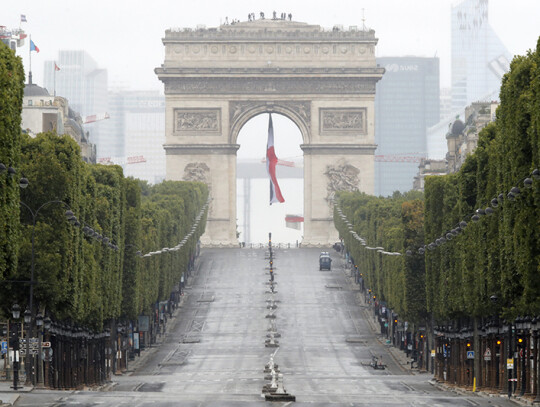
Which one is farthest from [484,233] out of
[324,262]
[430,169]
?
[430,169]

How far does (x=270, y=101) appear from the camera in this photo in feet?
531

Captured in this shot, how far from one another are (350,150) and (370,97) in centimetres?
648

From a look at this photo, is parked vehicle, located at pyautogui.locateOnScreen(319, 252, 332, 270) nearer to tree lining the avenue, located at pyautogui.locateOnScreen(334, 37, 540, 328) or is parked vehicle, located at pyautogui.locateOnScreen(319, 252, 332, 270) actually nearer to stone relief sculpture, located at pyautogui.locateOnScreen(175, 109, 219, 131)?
tree lining the avenue, located at pyautogui.locateOnScreen(334, 37, 540, 328)

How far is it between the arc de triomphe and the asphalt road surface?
31.5ft

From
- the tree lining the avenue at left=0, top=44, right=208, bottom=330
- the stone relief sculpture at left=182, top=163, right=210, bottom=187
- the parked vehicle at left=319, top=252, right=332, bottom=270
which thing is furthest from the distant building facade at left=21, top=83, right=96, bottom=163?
the tree lining the avenue at left=0, top=44, right=208, bottom=330

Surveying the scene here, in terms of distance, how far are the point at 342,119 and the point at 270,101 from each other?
8.56m

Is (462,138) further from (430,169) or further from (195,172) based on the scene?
(195,172)

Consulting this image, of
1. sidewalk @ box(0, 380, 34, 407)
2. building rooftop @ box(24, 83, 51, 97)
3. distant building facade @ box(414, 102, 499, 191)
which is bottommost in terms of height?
sidewalk @ box(0, 380, 34, 407)

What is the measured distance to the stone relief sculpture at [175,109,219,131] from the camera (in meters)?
162

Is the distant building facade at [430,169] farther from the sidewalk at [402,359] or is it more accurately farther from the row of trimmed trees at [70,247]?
the row of trimmed trees at [70,247]

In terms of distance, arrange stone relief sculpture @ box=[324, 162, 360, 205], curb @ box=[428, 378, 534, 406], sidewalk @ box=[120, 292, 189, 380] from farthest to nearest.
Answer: stone relief sculpture @ box=[324, 162, 360, 205] < sidewalk @ box=[120, 292, 189, 380] < curb @ box=[428, 378, 534, 406]

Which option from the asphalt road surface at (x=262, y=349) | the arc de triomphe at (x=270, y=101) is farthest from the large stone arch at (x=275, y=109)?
the asphalt road surface at (x=262, y=349)

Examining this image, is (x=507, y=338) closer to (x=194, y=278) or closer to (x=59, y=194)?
(x=59, y=194)

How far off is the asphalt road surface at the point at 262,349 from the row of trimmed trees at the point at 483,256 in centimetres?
331
